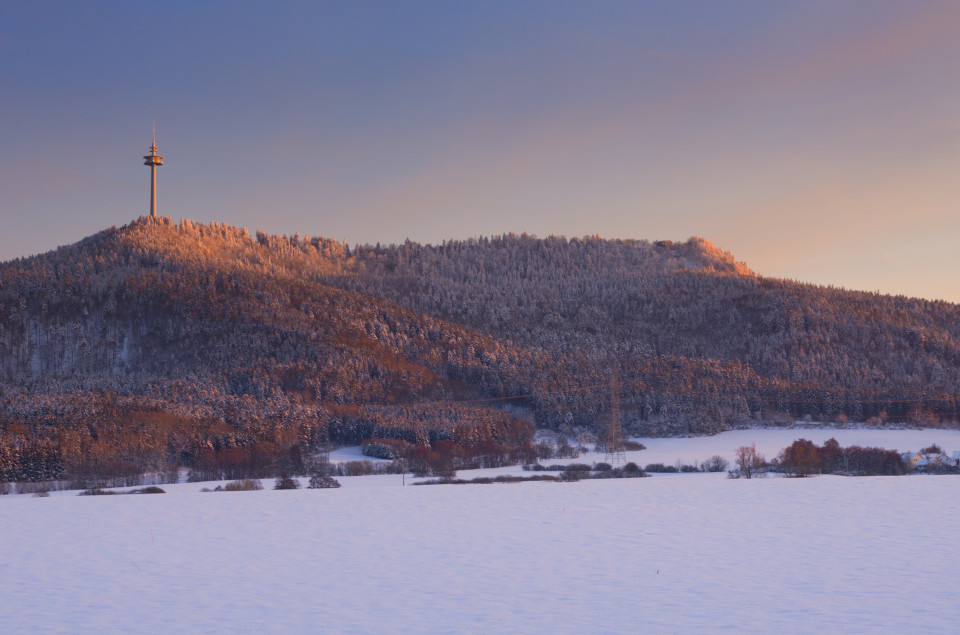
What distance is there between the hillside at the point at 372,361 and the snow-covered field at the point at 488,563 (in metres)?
49.2

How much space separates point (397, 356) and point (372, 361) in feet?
31.6

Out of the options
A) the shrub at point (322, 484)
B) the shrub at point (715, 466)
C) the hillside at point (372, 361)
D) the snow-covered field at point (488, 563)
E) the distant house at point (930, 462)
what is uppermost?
the hillside at point (372, 361)

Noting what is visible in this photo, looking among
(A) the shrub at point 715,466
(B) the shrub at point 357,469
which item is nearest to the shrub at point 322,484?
(B) the shrub at point 357,469

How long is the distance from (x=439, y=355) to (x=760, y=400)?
2252 inches

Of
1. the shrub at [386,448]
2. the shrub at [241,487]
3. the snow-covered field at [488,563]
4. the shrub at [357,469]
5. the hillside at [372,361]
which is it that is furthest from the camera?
the hillside at [372,361]

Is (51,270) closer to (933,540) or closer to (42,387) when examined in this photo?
(42,387)

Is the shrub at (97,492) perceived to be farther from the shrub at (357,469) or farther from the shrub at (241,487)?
the shrub at (357,469)

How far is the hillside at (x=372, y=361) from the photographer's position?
9431cm

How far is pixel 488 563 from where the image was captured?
2266 centimetres

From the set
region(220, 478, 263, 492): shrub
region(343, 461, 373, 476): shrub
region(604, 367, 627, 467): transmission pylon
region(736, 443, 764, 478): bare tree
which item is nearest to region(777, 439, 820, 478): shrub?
region(736, 443, 764, 478): bare tree

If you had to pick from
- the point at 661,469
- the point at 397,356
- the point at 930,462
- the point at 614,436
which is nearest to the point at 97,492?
the point at 661,469

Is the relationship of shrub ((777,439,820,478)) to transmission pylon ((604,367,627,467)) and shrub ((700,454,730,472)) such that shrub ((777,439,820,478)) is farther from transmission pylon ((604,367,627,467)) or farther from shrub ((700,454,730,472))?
transmission pylon ((604,367,627,467))

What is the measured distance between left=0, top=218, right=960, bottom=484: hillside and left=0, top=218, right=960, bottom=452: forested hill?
18.0 inches

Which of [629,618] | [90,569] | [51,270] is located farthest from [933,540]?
[51,270]
